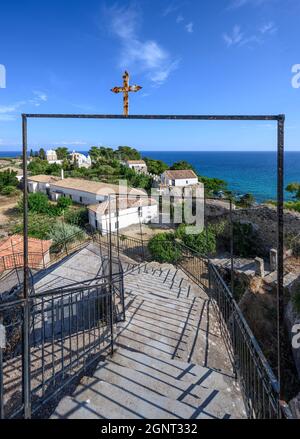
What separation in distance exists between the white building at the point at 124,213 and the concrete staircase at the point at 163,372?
15.0m

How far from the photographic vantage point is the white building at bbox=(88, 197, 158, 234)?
21.1 metres

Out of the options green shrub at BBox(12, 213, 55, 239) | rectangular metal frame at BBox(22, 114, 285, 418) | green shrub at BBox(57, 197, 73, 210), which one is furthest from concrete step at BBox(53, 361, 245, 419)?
green shrub at BBox(57, 197, 73, 210)

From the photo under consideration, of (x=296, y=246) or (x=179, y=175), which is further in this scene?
(x=179, y=175)

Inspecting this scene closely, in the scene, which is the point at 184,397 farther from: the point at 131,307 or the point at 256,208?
the point at 256,208

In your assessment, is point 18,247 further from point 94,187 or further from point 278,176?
point 94,187

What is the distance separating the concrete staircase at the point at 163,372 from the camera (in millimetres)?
2430

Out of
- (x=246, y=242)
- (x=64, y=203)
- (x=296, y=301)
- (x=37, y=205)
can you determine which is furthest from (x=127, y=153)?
(x=296, y=301)

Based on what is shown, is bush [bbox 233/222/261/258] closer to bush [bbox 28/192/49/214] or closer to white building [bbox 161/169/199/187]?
bush [bbox 28/192/49/214]

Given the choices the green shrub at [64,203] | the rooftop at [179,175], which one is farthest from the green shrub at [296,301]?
the rooftop at [179,175]

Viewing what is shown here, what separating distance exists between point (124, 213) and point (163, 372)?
65.3 ft

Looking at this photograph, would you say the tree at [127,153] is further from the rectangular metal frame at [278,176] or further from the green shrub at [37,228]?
the rectangular metal frame at [278,176]

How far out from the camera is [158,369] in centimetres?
314

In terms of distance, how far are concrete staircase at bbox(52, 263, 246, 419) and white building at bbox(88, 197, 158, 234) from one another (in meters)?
15.0

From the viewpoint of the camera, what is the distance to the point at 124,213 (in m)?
22.7
